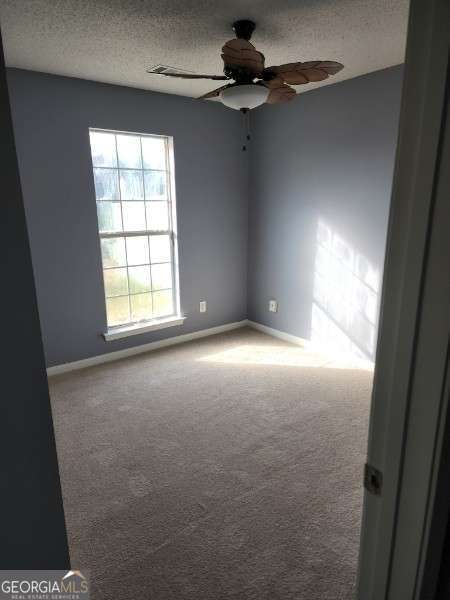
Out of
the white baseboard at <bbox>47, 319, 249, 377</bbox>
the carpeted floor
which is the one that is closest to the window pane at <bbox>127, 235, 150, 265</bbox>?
the white baseboard at <bbox>47, 319, 249, 377</bbox>

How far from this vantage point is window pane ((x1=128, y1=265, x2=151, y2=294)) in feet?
12.8

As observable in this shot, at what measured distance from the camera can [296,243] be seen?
408cm

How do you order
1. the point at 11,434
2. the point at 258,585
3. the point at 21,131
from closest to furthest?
the point at 11,434
the point at 258,585
the point at 21,131

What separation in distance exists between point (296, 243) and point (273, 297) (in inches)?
27.8

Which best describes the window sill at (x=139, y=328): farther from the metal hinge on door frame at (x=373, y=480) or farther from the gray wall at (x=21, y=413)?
the metal hinge on door frame at (x=373, y=480)

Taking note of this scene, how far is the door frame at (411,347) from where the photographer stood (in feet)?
2.04

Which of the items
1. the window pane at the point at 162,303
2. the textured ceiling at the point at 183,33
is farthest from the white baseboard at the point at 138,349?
the textured ceiling at the point at 183,33

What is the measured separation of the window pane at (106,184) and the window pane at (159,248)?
1.87 feet

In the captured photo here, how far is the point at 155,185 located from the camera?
387 cm

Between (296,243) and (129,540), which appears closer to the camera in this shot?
(129,540)

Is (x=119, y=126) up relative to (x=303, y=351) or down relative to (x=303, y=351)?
up

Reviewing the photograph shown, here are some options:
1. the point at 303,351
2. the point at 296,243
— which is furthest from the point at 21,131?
the point at 303,351

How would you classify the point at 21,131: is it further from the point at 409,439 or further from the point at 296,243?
the point at 409,439

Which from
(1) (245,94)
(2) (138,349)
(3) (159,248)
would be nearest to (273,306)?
(3) (159,248)
